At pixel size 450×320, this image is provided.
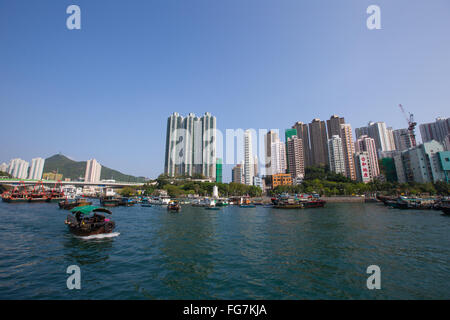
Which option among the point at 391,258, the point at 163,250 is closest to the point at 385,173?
the point at 391,258

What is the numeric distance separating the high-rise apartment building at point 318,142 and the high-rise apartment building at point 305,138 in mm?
3069

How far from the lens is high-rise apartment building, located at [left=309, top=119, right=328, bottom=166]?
133750 millimetres

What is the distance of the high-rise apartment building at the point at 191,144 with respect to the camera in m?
154

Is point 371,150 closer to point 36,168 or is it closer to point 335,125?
point 335,125

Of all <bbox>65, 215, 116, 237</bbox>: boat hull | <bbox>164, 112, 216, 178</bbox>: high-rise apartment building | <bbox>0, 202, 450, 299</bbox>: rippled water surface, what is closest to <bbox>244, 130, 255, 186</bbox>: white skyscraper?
<bbox>164, 112, 216, 178</bbox>: high-rise apartment building

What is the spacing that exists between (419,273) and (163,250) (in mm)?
14689

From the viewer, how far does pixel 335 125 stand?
430 ft

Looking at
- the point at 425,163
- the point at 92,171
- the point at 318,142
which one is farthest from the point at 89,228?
the point at 92,171

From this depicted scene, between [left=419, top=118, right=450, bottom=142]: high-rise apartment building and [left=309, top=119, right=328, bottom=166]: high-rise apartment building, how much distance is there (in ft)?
244

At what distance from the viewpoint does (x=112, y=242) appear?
15.9m

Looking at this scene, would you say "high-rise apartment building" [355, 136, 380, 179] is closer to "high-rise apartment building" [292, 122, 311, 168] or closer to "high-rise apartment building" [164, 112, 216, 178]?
"high-rise apartment building" [292, 122, 311, 168]
